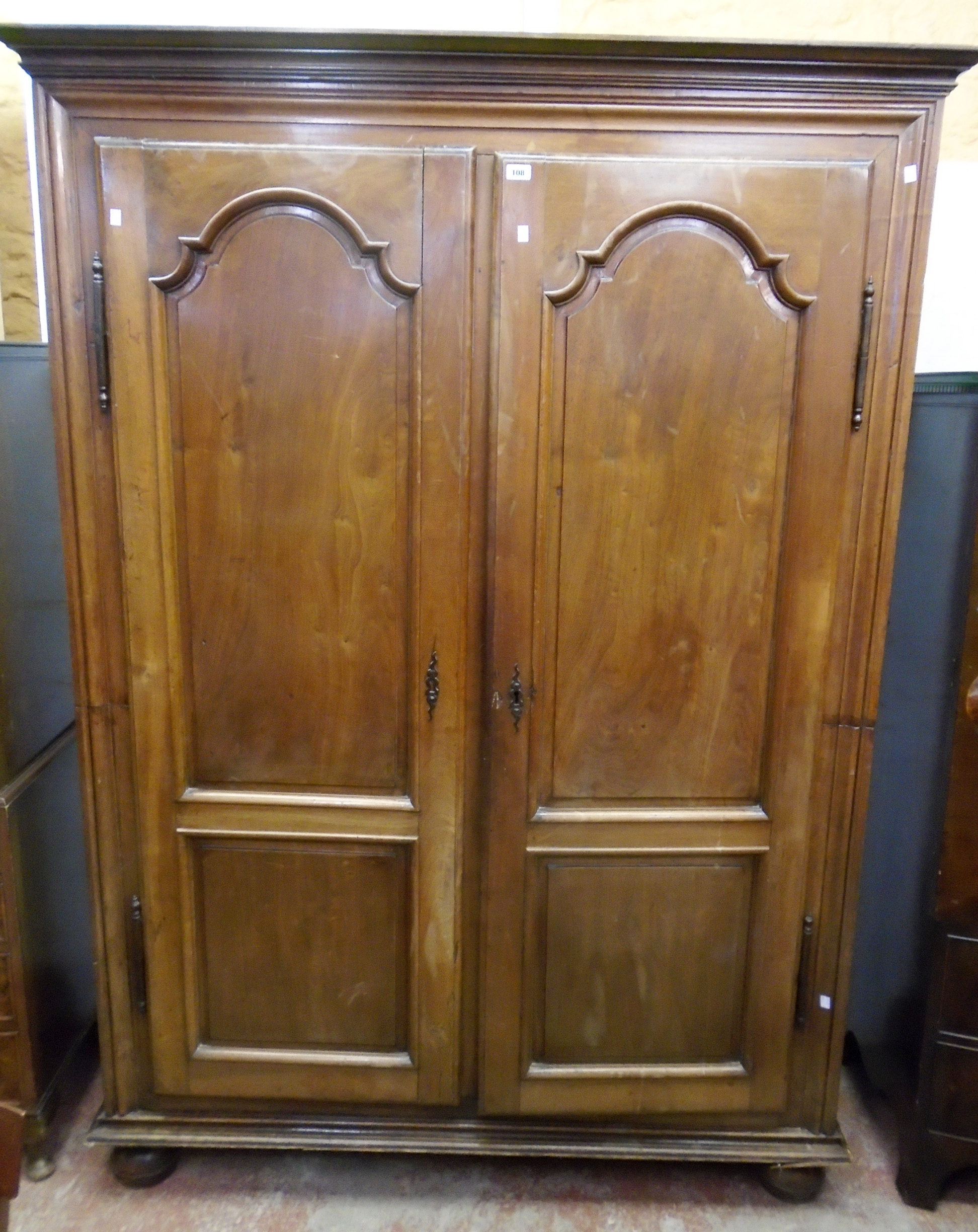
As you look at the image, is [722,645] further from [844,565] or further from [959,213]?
[959,213]

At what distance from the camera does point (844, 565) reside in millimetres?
1488

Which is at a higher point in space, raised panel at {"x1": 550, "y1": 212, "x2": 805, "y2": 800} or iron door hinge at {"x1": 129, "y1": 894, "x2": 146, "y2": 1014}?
raised panel at {"x1": 550, "y1": 212, "x2": 805, "y2": 800}

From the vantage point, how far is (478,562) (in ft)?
4.93

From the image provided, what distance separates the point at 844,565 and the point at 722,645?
244mm

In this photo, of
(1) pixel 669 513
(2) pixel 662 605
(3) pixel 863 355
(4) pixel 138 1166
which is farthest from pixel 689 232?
(4) pixel 138 1166

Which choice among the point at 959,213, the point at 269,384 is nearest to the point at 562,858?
the point at 269,384

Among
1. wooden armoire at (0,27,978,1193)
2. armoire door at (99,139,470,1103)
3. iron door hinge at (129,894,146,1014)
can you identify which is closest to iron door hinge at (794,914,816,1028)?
wooden armoire at (0,27,978,1193)

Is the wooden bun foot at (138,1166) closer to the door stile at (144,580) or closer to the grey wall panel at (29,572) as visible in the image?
the door stile at (144,580)

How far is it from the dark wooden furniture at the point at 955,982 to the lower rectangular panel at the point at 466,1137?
18 centimetres

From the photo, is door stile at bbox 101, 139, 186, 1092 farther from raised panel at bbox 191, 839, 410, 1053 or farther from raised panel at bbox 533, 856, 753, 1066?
raised panel at bbox 533, 856, 753, 1066

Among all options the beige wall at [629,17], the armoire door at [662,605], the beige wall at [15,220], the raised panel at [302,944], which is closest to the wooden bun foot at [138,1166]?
the raised panel at [302,944]

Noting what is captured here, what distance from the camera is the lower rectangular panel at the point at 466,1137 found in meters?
1.68

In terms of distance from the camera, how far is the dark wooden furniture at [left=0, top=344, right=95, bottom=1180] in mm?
1699

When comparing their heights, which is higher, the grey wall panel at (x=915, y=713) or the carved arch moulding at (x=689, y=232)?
the carved arch moulding at (x=689, y=232)
